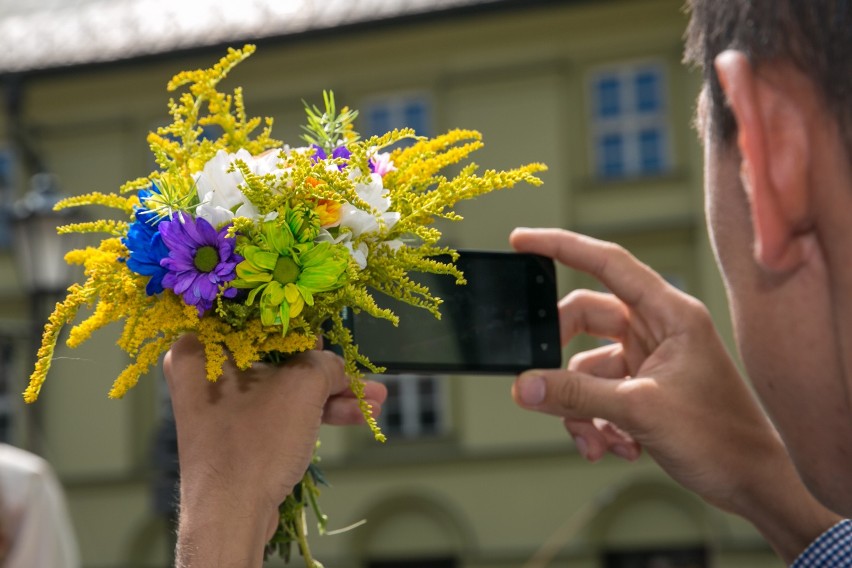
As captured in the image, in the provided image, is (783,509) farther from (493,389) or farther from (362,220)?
(493,389)

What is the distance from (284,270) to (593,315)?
97cm

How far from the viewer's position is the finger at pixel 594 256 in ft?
7.80

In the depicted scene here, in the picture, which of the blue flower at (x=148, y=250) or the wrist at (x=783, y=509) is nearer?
the blue flower at (x=148, y=250)

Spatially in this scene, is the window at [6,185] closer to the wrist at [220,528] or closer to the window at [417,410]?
the window at [417,410]

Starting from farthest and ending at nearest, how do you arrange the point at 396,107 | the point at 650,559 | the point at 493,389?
1. the point at 396,107
2. the point at 650,559
3. the point at 493,389

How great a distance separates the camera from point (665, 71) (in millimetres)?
15703

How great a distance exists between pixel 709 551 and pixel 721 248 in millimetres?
14604

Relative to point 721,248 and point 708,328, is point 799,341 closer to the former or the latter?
point 721,248

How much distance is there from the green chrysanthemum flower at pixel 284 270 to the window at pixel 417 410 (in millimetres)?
14309

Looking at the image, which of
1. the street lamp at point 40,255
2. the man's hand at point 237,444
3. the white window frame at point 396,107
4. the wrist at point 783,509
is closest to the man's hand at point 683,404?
the wrist at point 783,509

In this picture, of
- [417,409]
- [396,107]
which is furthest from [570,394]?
[396,107]

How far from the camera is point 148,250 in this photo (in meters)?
1.77

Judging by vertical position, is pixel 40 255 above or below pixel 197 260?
below

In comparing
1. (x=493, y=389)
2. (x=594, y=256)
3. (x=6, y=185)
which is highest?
(x=6, y=185)
